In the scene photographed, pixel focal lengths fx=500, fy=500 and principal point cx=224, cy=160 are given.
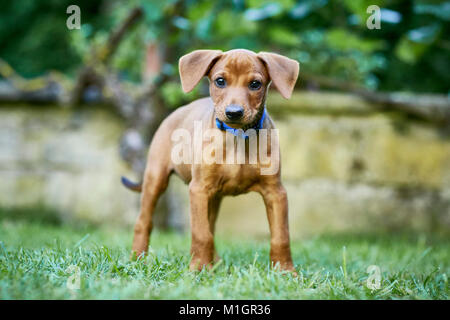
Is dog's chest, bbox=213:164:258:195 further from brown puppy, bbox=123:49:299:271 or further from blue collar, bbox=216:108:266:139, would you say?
blue collar, bbox=216:108:266:139

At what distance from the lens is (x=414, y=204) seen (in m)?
5.97

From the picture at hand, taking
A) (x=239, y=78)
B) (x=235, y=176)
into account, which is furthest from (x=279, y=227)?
(x=239, y=78)

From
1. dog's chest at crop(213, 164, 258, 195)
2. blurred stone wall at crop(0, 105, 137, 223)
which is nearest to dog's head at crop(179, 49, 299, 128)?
dog's chest at crop(213, 164, 258, 195)

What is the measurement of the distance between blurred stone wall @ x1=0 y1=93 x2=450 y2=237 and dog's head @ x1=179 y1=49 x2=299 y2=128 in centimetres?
338

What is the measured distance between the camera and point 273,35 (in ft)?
18.5

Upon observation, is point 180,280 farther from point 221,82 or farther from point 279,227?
point 221,82

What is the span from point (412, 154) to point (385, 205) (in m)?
0.69

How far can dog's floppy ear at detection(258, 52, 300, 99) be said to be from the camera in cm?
272

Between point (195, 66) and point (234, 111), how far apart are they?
46cm

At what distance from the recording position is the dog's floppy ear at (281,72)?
8.93 feet

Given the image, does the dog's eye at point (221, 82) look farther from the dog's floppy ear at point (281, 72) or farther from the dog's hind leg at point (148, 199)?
the dog's hind leg at point (148, 199)

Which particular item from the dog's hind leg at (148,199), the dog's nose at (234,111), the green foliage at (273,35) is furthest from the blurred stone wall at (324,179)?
the dog's nose at (234,111)

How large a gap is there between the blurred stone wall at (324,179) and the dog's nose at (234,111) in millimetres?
3602
